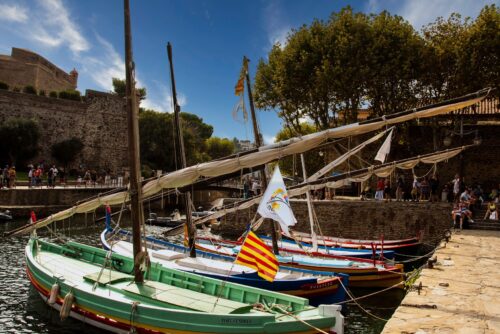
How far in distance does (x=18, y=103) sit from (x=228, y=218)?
99.0 ft

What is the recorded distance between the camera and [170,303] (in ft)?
29.1

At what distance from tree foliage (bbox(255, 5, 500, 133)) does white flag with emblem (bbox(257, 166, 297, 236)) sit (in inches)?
776

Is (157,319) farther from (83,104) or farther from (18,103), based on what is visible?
(83,104)

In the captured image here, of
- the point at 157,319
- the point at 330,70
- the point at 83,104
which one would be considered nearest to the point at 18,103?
the point at 83,104

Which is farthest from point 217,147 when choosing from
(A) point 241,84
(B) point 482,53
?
(A) point 241,84

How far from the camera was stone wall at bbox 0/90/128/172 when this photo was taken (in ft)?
152

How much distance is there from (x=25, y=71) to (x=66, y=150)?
1871cm

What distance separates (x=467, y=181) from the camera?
99.0ft

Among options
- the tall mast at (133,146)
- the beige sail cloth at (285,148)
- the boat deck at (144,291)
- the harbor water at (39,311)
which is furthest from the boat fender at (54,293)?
the beige sail cloth at (285,148)

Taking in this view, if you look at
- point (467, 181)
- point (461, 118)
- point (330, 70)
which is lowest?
point (467, 181)

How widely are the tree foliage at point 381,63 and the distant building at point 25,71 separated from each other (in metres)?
43.4

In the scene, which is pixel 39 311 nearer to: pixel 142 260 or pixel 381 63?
pixel 142 260

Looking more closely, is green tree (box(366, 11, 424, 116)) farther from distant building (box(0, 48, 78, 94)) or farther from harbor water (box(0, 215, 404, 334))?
distant building (box(0, 48, 78, 94))

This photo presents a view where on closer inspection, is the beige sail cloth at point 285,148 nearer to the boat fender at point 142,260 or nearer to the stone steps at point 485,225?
the boat fender at point 142,260
